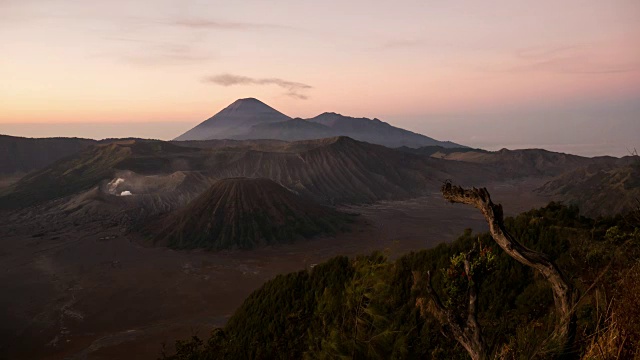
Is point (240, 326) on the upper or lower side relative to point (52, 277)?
upper

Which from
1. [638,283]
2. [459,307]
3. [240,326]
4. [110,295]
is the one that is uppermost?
[638,283]

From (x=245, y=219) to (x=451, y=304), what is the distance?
88.6 m

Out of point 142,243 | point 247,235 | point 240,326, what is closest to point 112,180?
point 142,243

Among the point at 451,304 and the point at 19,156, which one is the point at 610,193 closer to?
the point at 451,304

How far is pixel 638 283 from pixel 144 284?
6469 centimetres

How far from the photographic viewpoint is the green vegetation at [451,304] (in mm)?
5531

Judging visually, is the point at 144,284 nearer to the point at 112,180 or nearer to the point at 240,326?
the point at 240,326

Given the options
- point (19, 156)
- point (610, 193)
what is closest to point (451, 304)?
point (610, 193)

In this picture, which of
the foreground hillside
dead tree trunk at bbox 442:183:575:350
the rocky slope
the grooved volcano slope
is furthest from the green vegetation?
the rocky slope

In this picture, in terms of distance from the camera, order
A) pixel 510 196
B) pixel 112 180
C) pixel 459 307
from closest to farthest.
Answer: pixel 459 307 → pixel 112 180 → pixel 510 196

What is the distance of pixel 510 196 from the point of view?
145 m

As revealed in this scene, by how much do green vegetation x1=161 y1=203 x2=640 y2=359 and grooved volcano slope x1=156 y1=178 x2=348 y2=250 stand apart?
56217 mm

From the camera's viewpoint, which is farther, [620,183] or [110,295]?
[620,183]

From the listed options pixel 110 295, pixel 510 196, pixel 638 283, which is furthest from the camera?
pixel 510 196
